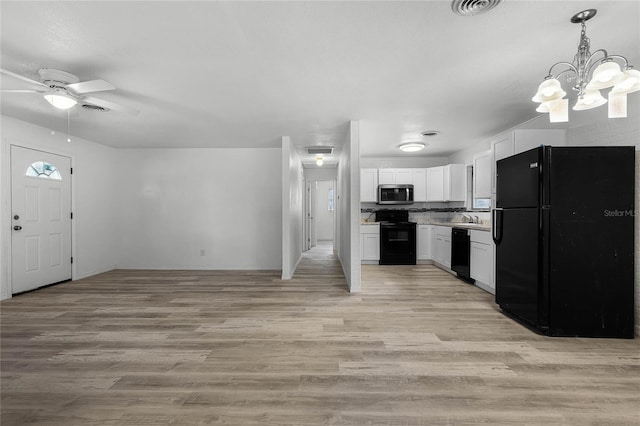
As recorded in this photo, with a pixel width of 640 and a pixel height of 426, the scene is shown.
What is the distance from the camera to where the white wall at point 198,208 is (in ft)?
19.5

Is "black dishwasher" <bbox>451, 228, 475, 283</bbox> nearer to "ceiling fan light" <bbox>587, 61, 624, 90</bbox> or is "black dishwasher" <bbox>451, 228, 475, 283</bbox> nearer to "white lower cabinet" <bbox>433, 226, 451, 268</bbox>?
"white lower cabinet" <bbox>433, 226, 451, 268</bbox>

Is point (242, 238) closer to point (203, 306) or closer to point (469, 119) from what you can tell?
point (203, 306)

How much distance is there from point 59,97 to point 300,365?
3103mm

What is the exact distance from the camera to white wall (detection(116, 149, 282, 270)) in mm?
5938

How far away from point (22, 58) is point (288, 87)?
2.16 metres

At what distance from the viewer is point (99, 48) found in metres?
2.22

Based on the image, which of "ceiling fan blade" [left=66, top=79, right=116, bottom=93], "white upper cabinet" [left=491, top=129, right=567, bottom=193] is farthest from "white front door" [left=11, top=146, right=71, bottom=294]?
"white upper cabinet" [left=491, top=129, right=567, bottom=193]

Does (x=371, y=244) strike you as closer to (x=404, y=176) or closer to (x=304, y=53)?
(x=404, y=176)

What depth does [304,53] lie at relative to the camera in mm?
2305

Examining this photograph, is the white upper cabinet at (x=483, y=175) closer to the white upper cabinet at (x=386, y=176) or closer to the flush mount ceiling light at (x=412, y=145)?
the flush mount ceiling light at (x=412, y=145)

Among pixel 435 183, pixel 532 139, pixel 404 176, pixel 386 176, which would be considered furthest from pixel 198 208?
pixel 532 139

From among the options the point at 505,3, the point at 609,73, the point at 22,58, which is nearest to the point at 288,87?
the point at 505,3

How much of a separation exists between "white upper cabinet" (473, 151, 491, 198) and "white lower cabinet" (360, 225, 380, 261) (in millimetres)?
2163

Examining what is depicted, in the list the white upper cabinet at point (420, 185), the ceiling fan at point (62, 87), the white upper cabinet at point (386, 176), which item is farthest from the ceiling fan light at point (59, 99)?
the white upper cabinet at point (420, 185)
